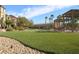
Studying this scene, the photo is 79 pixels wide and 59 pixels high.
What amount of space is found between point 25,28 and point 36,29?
15cm

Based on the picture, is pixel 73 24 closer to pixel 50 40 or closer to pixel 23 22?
pixel 50 40

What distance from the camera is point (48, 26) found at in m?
3.67

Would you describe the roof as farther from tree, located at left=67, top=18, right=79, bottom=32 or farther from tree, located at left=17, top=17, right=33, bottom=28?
tree, located at left=17, top=17, right=33, bottom=28

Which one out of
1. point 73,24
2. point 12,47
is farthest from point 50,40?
point 12,47

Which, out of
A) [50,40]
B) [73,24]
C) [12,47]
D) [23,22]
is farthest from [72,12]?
[12,47]

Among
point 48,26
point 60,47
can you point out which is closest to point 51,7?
point 48,26

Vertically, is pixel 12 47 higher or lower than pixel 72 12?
lower

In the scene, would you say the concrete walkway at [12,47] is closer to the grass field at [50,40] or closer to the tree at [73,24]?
the grass field at [50,40]

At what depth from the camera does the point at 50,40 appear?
11.7 feet

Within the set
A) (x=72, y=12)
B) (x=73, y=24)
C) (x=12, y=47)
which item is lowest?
(x=12, y=47)

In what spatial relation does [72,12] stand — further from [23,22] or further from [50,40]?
[23,22]

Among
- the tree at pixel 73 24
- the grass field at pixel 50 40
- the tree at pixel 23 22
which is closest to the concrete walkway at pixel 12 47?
the grass field at pixel 50 40

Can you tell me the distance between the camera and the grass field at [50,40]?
3529 mm

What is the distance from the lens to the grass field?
139 inches
